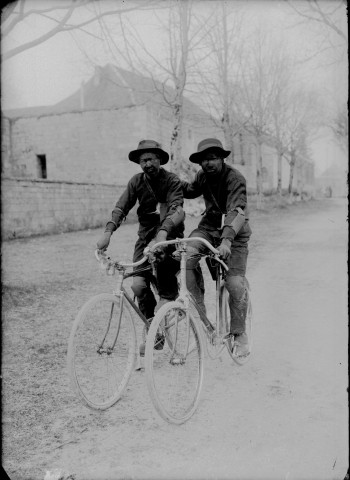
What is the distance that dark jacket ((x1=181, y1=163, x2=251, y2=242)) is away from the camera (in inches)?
146

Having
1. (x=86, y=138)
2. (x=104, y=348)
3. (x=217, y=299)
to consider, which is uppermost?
(x=86, y=138)

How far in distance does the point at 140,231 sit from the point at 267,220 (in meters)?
16.4

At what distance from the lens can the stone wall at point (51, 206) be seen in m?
12.7

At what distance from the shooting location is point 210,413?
3.10 metres

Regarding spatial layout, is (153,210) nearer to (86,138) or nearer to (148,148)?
(148,148)

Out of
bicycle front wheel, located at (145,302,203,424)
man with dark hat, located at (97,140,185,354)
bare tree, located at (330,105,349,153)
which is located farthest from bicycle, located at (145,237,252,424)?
bare tree, located at (330,105,349,153)

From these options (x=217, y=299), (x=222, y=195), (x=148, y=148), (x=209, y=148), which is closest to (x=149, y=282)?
(x=217, y=299)

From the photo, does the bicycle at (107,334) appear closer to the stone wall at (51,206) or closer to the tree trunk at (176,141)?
the stone wall at (51,206)

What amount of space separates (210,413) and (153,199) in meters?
1.82

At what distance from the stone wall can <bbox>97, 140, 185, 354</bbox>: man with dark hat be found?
8.32 meters

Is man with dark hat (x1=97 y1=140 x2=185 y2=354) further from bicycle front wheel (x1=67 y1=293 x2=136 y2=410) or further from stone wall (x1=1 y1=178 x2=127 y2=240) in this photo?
stone wall (x1=1 y1=178 x2=127 y2=240)

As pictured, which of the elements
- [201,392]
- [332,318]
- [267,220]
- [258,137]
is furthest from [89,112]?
[201,392]

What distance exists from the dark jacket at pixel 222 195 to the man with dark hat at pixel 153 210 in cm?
23

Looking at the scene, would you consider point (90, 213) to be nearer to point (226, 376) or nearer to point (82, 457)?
point (226, 376)
